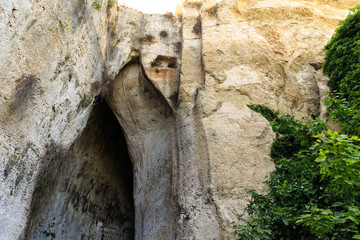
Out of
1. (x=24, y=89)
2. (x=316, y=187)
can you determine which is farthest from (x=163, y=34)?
(x=316, y=187)

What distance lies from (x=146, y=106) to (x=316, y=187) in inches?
221

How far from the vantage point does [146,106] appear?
9.47 metres

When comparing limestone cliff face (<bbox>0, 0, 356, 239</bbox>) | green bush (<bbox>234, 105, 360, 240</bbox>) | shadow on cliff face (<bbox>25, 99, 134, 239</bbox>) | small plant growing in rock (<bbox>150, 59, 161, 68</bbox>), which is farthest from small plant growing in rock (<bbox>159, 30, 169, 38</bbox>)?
green bush (<bbox>234, 105, 360, 240</bbox>)

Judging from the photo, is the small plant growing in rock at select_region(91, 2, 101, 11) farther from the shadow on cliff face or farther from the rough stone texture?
the rough stone texture

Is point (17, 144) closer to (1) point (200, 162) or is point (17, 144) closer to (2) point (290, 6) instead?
(1) point (200, 162)

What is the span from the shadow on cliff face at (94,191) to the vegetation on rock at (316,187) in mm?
4398

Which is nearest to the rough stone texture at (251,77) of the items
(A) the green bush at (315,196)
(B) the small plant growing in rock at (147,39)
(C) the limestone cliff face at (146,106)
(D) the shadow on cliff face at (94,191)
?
(C) the limestone cliff face at (146,106)

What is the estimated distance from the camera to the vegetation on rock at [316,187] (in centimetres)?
383

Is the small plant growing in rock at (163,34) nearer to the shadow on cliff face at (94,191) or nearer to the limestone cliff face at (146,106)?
the limestone cliff face at (146,106)

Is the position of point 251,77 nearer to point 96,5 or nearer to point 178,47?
point 178,47

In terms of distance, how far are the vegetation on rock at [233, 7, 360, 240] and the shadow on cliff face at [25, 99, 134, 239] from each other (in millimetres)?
4398

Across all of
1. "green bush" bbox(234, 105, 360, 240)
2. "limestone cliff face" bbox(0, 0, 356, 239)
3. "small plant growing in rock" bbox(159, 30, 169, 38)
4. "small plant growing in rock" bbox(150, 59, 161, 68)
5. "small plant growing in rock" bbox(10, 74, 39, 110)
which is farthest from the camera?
"small plant growing in rock" bbox(159, 30, 169, 38)

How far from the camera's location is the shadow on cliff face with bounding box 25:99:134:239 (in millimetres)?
8656

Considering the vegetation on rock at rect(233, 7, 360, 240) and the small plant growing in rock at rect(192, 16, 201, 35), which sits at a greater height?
the small plant growing in rock at rect(192, 16, 201, 35)
